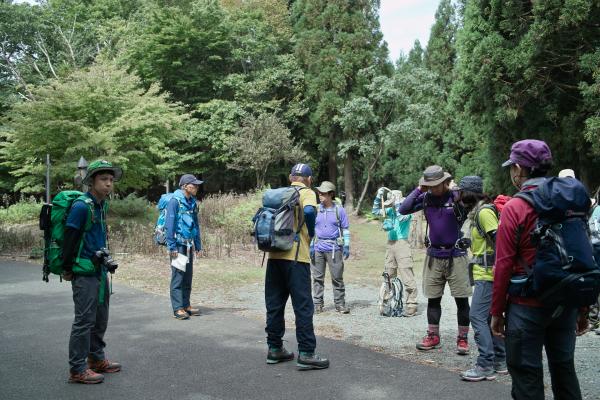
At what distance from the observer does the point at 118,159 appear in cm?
1798

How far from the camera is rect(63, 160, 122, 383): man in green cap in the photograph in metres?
5.18

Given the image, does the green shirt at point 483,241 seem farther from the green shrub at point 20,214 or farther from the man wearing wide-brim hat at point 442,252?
the green shrub at point 20,214

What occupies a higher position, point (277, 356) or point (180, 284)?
point (180, 284)

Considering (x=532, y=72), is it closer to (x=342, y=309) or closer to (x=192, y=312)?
(x=342, y=309)

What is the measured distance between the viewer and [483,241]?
5.66 meters

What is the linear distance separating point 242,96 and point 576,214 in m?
33.0

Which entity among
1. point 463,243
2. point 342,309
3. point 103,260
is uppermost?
point 463,243

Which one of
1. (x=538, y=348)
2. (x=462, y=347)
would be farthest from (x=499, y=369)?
(x=538, y=348)

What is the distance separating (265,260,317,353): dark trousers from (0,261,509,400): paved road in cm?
Answer: 31

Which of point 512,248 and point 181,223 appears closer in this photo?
point 512,248

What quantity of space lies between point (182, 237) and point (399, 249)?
3435mm

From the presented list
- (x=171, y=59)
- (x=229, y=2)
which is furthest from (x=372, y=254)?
(x=229, y=2)

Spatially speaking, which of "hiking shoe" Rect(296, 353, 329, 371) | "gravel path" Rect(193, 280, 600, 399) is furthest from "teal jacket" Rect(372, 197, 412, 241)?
"hiking shoe" Rect(296, 353, 329, 371)

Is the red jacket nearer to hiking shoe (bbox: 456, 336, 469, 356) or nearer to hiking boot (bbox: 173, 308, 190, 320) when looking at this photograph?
hiking shoe (bbox: 456, 336, 469, 356)
